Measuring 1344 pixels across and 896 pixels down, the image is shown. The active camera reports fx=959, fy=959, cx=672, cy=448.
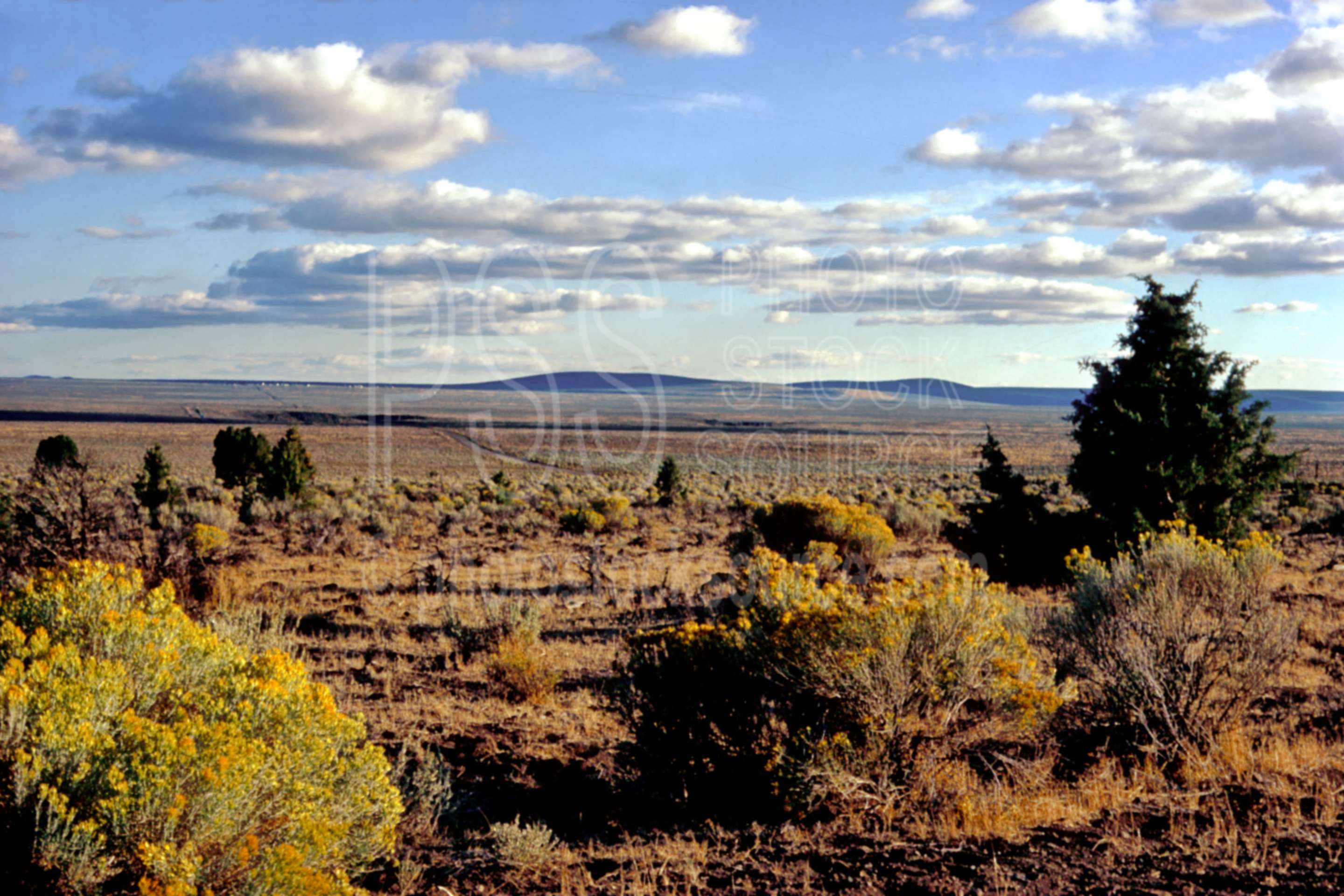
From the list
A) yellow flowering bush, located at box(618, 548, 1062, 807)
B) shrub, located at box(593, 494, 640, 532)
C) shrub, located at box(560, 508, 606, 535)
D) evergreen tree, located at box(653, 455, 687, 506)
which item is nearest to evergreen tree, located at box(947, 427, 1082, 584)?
yellow flowering bush, located at box(618, 548, 1062, 807)

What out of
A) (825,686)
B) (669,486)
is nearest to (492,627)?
(825,686)

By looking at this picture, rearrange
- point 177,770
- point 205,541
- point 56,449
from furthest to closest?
1. point 56,449
2. point 205,541
3. point 177,770

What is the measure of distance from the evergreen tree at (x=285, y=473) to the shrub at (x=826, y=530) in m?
14.1

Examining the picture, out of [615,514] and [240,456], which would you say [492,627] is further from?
[240,456]

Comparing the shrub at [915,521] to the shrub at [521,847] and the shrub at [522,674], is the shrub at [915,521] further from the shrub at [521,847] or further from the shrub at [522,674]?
the shrub at [521,847]

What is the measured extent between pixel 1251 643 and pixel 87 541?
11156 millimetres

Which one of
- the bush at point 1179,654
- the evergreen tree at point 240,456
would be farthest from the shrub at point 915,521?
the evergreen tree at point 240,456

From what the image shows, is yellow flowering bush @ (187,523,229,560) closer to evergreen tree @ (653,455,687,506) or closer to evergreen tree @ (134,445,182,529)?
evergreen tree @ (134,445,182,529)

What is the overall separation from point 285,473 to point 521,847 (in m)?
21.6

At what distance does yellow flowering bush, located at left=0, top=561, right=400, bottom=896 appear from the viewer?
145 inches

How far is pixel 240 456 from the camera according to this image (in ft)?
88.3

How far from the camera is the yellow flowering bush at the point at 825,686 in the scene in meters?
5.30

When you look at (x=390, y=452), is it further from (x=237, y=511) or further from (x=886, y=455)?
(x=237, y=511)

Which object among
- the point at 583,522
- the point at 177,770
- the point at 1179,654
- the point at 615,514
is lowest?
the point at 583,522
